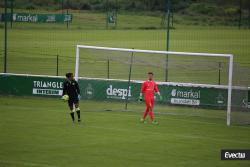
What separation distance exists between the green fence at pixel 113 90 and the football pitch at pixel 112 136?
0.46m

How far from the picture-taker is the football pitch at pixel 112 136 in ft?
65.0

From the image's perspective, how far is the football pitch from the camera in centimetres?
1980

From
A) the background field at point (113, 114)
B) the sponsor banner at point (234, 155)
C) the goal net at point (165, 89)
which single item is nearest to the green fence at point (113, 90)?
the goal net at point (165, 89)

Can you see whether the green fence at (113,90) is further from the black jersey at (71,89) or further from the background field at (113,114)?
the black jersey at (71,89)

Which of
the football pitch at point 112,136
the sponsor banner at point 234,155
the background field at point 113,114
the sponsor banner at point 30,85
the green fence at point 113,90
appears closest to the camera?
the sponsor banner at point 234,155

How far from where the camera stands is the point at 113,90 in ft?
109

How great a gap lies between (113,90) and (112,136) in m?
9.25

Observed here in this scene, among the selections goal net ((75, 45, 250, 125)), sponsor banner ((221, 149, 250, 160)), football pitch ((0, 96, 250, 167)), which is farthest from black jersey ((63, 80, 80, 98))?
sponsor banner ((221, 149, 250, 160))

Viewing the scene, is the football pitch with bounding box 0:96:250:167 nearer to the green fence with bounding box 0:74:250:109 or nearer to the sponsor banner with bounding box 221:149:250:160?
the sponsor banner with bounding box 221:149:250:160

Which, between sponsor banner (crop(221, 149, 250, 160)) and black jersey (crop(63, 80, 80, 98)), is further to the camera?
black jersey (crop(63, 80, 80, 98))

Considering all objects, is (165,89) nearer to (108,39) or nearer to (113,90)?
(113,90)

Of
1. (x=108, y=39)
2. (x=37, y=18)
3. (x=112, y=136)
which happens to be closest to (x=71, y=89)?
(x=112, y=136)

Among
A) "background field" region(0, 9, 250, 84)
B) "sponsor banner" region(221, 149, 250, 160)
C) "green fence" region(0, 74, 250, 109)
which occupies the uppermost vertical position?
"background field" region(0, 9, 250, 84)

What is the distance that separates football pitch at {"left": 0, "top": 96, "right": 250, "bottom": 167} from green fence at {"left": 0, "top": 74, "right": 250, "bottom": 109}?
456mm
